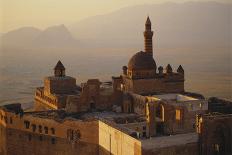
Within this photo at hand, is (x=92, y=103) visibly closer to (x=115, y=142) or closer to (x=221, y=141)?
(x=115, y=142)

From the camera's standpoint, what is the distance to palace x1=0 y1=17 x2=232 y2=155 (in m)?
23.2

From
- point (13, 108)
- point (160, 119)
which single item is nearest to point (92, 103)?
point (13, 108)

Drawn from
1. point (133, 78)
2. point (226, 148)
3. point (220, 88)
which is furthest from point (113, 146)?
point (220, 88)

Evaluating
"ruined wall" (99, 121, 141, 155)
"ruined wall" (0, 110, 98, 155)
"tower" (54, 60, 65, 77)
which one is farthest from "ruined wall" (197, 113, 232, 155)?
"tower" (54, 60, 65, 77)

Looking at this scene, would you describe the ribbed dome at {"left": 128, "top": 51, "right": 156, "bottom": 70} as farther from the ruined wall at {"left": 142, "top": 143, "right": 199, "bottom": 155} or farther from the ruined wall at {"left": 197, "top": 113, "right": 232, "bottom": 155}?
the ruined wall at {"left": 142, "top": 143, "right": 199, "bottom": 155}

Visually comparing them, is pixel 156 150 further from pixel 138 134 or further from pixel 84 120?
pixel 84 120

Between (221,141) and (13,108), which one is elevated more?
(13,108)

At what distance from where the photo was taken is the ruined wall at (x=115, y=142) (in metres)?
22.3

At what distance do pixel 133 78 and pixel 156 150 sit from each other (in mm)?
10246

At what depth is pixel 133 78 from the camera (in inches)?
1246

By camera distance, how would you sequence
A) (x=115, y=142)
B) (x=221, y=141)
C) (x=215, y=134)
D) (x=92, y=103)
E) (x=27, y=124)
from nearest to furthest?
(x=215, y=134) < (x=221, y=141) < (x=115, y=142) < (x=27, y=124) < (x=92, y=103)

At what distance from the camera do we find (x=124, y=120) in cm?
2706

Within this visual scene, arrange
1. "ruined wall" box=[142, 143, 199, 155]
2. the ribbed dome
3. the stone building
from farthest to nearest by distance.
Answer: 1. the ribbed dome
2. the stone building
3. "ruined wall" box=[142, 143, 199, 155]

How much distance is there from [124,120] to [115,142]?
120 inches
